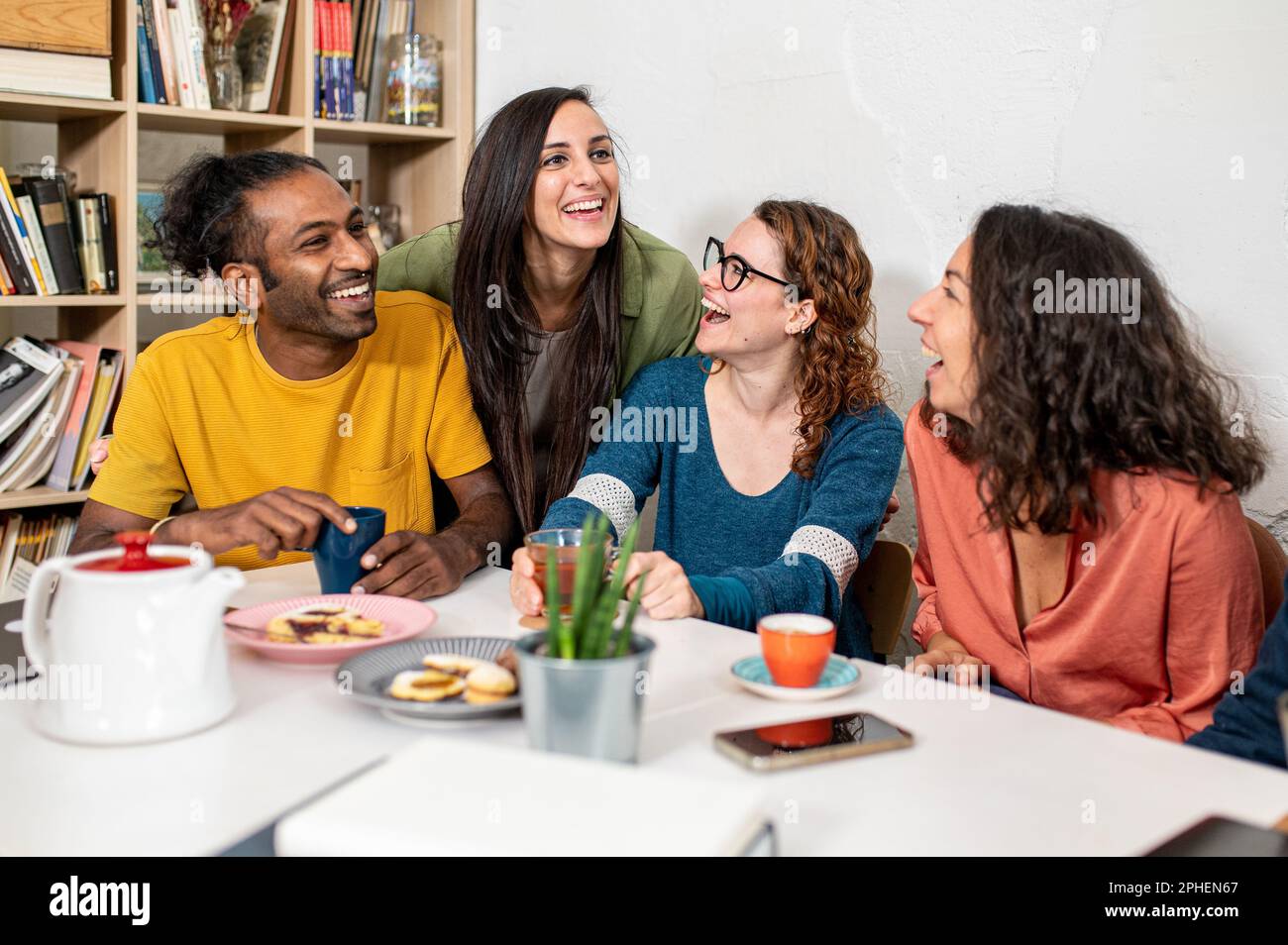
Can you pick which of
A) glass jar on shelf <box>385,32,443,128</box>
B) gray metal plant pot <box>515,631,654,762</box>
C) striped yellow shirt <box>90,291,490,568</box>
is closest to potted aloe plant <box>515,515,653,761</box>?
gray metal plant pot <box>515,631,654,762</box>

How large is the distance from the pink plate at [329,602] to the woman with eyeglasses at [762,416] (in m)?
0.41

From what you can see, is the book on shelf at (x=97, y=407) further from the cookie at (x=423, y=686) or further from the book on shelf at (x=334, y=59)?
the cookie at (x=423, y=686)

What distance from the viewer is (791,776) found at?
101cm

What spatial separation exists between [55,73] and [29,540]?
Result: 1114 millimetres

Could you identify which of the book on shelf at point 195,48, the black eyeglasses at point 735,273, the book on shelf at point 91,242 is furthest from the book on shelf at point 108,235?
the black eyeglasses at point 735,273

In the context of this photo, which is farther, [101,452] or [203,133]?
[203,133]

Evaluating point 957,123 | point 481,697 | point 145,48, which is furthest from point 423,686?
point 145,48

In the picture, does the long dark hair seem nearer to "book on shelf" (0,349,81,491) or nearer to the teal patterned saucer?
the teal patterned saucer

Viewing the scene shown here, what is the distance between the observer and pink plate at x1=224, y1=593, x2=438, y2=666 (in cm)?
127

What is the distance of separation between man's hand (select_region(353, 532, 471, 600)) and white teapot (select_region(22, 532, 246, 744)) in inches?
17.5

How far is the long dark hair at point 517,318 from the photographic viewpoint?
7.20ft

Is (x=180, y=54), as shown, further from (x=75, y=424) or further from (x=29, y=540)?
(x=29, y=540)
